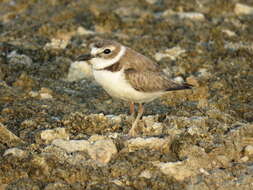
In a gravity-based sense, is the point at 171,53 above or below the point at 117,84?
below

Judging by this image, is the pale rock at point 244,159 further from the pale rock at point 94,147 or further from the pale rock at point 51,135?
the pale rock at point 51,135

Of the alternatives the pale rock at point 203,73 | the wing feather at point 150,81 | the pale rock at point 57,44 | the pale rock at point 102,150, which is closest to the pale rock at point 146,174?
the pale rock at point 102,150

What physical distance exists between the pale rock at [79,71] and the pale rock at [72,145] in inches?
136

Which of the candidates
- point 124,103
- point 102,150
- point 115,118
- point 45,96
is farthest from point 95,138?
point 45,96

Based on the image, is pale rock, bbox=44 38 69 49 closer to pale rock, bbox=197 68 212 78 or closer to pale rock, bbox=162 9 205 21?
pale rock, bbox=162 9 205 21

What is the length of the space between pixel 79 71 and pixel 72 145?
12.5ft

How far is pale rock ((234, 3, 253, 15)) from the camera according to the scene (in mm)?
14430

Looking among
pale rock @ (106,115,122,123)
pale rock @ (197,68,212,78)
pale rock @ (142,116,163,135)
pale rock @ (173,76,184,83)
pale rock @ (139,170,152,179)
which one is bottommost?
pale rock @ (173,76,184,83)

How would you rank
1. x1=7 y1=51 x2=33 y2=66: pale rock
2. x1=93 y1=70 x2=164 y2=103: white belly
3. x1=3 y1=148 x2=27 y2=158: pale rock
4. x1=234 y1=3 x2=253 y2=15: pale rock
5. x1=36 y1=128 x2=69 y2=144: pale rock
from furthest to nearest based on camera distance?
x1=234 y1=3 x2=253 y2=15: pale rock
x1=7 y1=51 x2=33 y2=66: pale rock
x1=93 y1=70 x2=164 y2=103: white belly
x1=36 y1=128 x2=69 y2=144: pale rock
x1=3 y1=148 x2=27 y2=158: pale rock

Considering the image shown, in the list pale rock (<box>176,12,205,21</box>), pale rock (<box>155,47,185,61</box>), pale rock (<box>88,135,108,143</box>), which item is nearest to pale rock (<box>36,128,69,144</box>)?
pale rock (<box>88,135,108,143</box>)

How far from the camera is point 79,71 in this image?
1070cm

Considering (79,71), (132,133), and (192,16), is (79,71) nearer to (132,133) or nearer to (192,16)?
(132,133)

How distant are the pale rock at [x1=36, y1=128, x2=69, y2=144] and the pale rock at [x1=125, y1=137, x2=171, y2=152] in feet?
3.38

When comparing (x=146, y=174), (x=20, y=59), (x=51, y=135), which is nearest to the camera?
(x=146, y=174)
